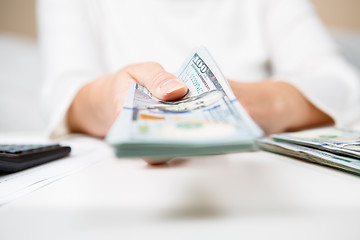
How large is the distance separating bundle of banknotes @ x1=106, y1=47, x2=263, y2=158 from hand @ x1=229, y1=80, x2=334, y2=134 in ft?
0.54

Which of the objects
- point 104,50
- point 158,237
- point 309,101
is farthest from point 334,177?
point 104,50

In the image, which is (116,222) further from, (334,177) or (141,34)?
(141,34)

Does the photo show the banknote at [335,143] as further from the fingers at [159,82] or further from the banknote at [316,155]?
the fingers at [159,82]

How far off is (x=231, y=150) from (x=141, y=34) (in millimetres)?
823

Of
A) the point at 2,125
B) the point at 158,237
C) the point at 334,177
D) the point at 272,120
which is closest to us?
the point at 158,237

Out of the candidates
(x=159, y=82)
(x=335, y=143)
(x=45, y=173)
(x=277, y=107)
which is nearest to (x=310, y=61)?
(x=277, y=107)

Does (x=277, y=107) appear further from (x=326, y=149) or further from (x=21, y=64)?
(x=21, y=64)

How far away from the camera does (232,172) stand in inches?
12.4

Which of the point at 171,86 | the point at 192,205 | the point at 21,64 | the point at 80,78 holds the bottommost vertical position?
the point at 192,205

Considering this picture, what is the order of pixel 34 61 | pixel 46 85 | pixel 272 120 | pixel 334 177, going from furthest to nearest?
pixel 34 61 < pixel 46 85 < pixel 272 120 < pixel 334 177

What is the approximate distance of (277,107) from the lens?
21.4 inches

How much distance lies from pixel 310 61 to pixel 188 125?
791 mm

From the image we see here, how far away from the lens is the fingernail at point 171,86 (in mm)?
301

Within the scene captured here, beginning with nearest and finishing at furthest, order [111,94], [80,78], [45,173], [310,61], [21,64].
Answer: [45,173] < [111,94] < [80,78] < [310,61] < [21,64]
